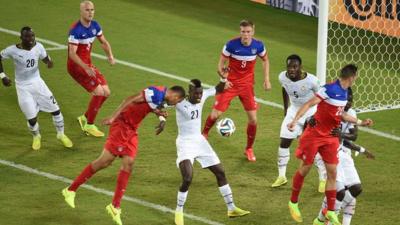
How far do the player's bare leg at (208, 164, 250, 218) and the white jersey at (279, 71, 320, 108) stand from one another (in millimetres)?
1700

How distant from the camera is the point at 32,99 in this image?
15805mm

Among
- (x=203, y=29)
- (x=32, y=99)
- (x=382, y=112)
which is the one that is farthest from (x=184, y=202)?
(x=203, y=29)

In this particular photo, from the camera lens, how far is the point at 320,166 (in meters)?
14.0

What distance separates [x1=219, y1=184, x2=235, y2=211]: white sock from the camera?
13.2 metres

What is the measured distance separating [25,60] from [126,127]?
3.17 meters

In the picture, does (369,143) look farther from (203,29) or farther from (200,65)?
(203,29)

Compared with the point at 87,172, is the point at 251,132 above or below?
below

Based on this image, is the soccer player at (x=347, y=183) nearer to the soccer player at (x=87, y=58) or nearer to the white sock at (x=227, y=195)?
the white sock at (x=227, y=195)

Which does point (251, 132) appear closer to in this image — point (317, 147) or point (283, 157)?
point (283, 157)

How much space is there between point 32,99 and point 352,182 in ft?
17.6

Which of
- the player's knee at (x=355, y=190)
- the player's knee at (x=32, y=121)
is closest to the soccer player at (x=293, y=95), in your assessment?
the player's knee at (x=355, y=190)

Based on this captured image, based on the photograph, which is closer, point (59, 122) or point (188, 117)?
point (188, 117)

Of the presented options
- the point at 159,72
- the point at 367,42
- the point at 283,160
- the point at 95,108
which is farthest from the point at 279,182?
the point at 367,42

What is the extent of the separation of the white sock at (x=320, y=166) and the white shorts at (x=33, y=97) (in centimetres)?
418
